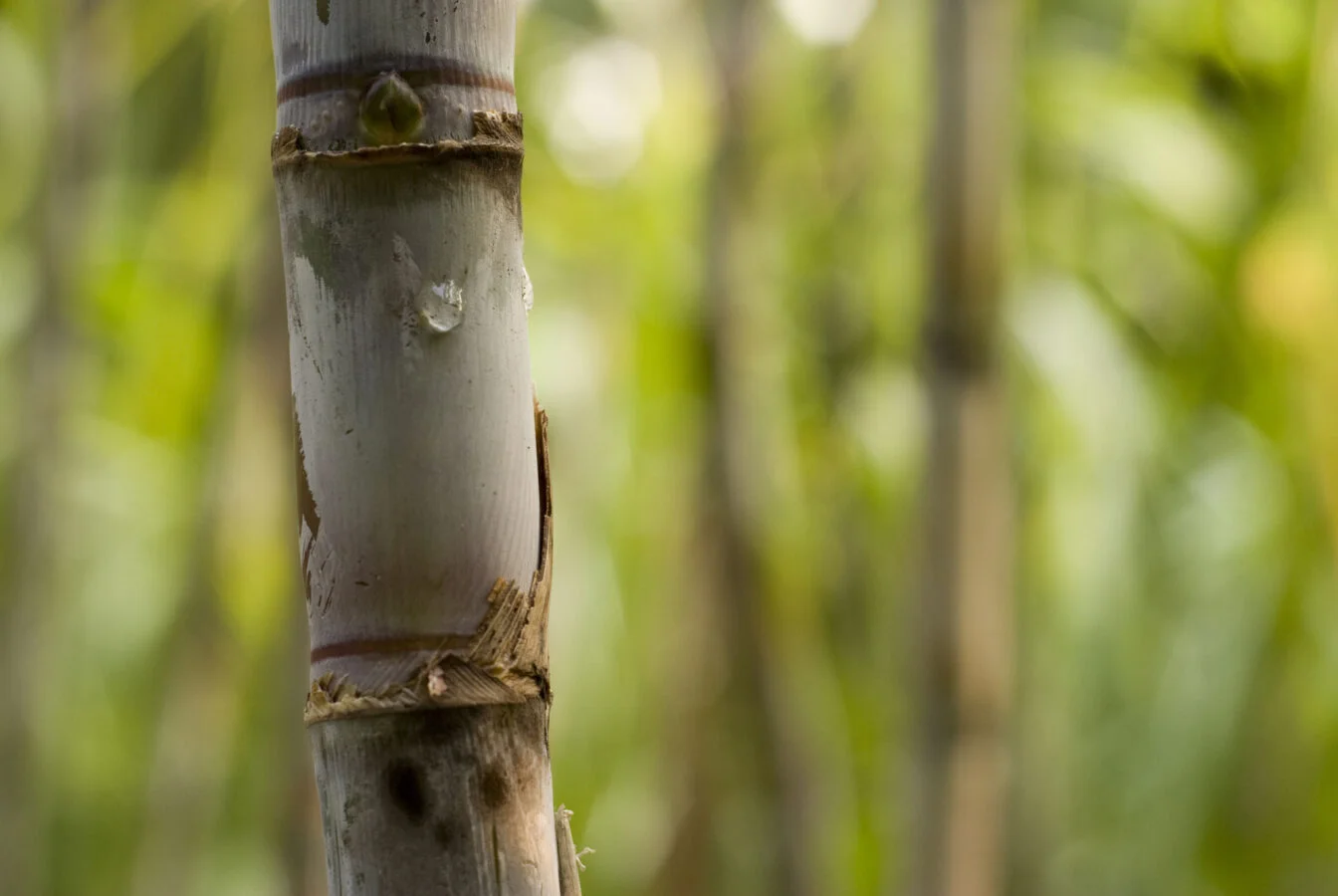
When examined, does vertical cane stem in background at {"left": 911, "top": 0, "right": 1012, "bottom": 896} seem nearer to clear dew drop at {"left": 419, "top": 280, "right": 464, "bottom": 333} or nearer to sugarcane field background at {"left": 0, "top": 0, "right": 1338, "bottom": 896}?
sugarcane field background at {"left": 0, "top": 0, "right": 1338, "bottom": 896}

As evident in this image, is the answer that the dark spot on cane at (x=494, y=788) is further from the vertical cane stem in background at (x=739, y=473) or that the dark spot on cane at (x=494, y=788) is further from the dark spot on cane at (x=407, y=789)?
the vertical cane stem in background at (x=739, y=473)

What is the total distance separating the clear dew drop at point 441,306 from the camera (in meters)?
0.80

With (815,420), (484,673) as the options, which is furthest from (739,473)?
(484,673)

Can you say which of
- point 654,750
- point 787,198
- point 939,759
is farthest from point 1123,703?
point 939,759

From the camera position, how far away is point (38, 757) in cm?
473

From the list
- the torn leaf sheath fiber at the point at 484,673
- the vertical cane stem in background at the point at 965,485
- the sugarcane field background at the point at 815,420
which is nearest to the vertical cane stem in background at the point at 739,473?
the sugarcane field background at the point at 815,420

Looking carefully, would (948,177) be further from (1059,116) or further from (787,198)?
(1059,116)

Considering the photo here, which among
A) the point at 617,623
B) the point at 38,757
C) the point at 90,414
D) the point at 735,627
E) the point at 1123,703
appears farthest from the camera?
the point at 90,414

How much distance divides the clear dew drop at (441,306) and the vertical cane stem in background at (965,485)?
191cm

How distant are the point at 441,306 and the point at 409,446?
0.22 ft

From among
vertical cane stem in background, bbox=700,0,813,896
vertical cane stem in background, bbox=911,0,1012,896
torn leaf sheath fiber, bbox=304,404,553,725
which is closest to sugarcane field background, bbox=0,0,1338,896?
vertical cane stem in background, bbox=700,0,813,896

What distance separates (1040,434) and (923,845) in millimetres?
3975

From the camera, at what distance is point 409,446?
31.2 inches

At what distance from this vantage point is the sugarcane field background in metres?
4.88
